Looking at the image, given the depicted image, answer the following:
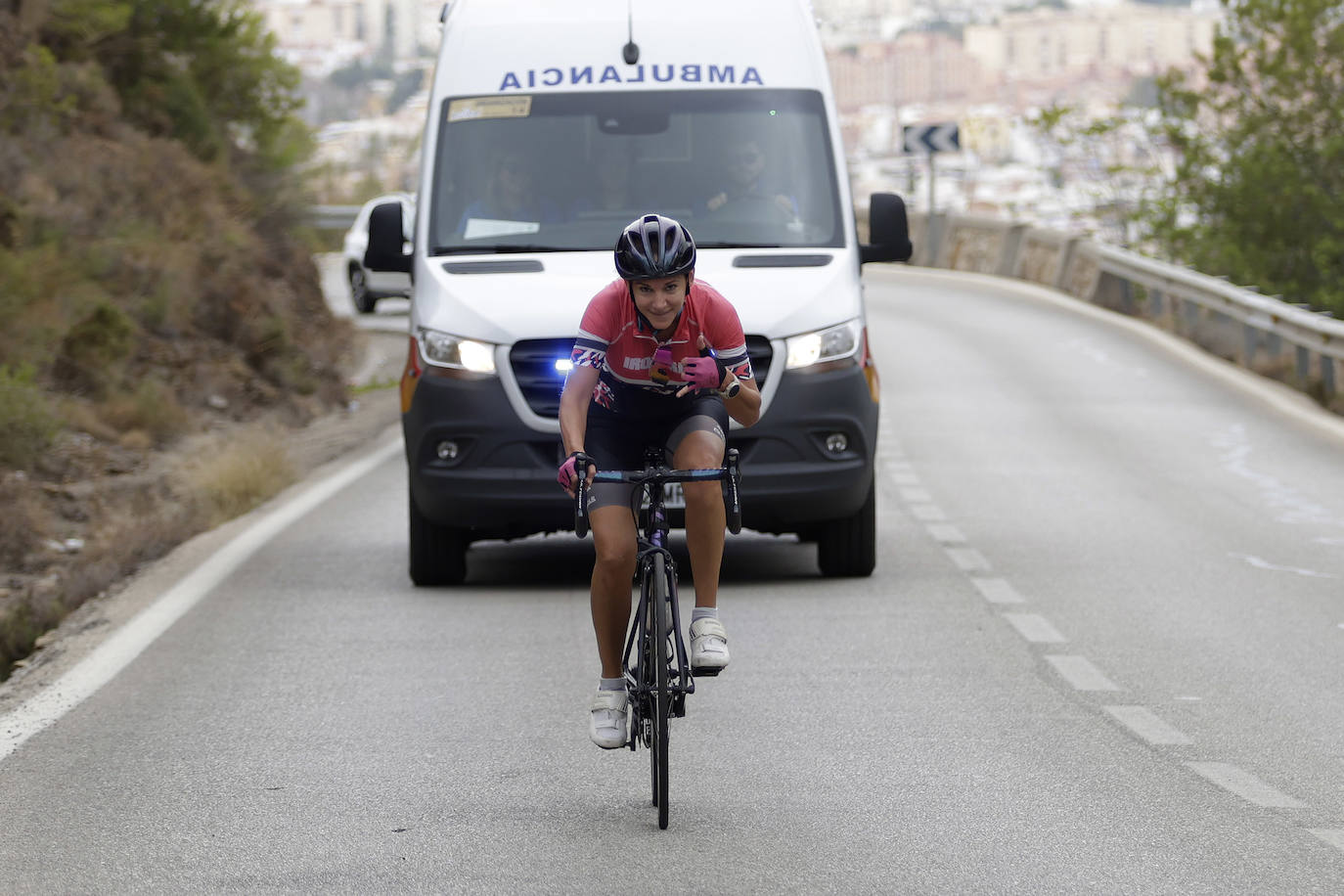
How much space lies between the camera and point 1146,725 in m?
7.96

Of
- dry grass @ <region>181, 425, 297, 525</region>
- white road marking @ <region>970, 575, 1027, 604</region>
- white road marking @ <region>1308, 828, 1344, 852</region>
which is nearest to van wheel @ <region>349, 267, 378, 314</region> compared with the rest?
dry grass @ <region>181, 425, 297, 525</region>

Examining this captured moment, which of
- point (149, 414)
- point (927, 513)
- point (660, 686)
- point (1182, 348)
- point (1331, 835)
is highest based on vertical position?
point (660, 686)

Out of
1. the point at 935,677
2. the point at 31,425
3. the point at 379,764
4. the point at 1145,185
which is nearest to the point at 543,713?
the point at 379,764

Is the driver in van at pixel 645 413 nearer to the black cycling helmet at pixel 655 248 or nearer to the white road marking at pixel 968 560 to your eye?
the black cycling helmet at pixel 655 248

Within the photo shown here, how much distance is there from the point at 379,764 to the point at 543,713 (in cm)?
98

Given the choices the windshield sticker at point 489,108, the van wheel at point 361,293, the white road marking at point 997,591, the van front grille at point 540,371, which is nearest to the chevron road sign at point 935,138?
the van wheel at point 361,293

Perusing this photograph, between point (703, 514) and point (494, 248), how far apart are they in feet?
16.5

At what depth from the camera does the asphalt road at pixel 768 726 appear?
6.12m

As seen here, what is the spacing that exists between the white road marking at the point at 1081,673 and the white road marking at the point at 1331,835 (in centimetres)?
227

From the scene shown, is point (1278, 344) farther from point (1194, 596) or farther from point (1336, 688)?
point (1336, 688)

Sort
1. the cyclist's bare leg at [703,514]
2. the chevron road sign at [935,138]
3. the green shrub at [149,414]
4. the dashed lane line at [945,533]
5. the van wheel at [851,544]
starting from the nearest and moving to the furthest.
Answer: the cyclist's bare leg at [703,514] < the van wheel at [851,544] < the dashed lane line at [945,533] < the green shrub at [149,414] < the chevron road sign at [935,138]

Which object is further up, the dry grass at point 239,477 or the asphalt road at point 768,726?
the asphalt road at point 768,726

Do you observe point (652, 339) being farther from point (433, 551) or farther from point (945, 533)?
point (945, 533)

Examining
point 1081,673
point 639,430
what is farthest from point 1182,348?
point 639,430
